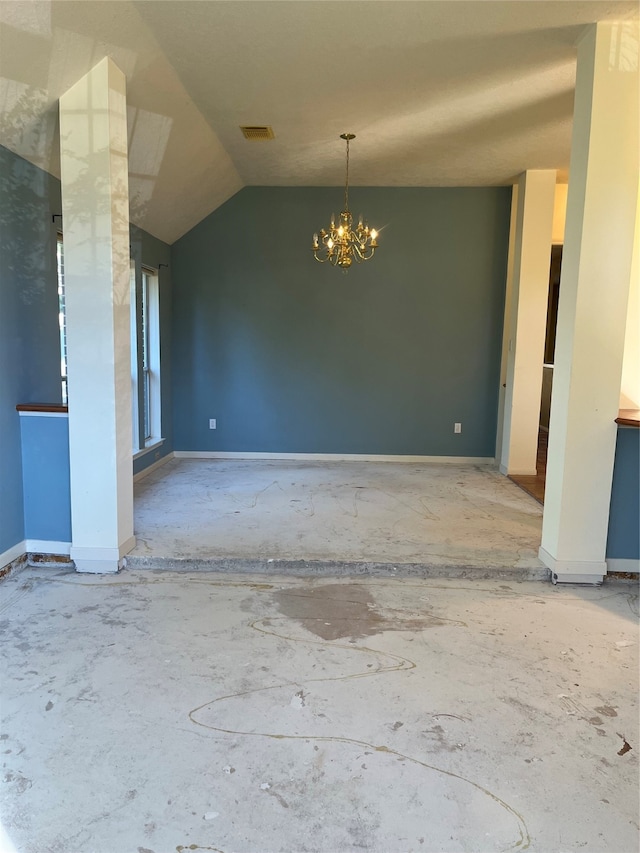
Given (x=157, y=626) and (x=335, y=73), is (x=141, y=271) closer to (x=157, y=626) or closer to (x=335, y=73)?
(x=335, y=73)

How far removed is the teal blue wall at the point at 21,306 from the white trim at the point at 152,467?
1.55 meters

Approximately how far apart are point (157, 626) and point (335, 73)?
10.4 feet

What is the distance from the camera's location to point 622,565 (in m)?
3.13

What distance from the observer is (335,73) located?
10.3 ft

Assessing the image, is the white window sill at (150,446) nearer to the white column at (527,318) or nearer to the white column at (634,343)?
the white column at (527,318)

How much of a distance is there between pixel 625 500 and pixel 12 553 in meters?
3.51

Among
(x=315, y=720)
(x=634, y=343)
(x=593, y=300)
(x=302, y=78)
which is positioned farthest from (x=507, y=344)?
(x=315, y=720)

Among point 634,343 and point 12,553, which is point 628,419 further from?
point 12,553

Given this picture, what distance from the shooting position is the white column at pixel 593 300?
2.74 metres

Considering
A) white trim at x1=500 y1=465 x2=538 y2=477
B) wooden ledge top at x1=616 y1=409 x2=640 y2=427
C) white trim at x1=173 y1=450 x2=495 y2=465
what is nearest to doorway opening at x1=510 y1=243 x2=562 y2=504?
white trim at x1=500 y1=465 x2=538 y2=477

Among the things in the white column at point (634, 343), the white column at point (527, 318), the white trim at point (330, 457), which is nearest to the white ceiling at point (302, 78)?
the white column at point (527, 318)

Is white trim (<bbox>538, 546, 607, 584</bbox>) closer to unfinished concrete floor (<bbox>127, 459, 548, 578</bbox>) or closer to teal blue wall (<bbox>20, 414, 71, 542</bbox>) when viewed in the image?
unfinished concrete floor (<bbox>127, 459, 548, 578</bbox>)

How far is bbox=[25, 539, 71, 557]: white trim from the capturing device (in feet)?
10.5

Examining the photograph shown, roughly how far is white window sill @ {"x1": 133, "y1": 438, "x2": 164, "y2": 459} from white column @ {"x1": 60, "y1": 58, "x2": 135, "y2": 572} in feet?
5.76
